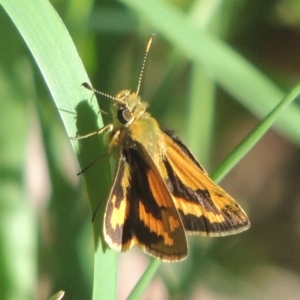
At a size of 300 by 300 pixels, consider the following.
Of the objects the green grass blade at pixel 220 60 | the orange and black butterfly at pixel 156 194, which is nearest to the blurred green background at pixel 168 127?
the green grass blade at pixel 220 60

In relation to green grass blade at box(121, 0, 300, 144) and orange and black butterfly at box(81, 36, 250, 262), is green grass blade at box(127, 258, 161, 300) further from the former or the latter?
green grass blade at box(121, 0, 300, 144)

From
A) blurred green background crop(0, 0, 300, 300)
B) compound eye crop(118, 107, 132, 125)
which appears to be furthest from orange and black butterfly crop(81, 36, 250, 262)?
blurred green background crop(0, 0, 300, 300)

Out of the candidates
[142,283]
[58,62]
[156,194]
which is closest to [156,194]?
[156,194]

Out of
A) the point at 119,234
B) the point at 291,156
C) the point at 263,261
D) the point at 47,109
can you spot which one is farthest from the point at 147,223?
the point at 291,156

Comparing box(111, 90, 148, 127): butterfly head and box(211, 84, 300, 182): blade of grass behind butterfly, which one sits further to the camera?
box(111, 90, 148, 127): butterfly head

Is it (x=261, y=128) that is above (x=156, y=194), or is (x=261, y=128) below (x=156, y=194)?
above

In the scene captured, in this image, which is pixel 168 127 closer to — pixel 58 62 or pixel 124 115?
pixel 124 115
